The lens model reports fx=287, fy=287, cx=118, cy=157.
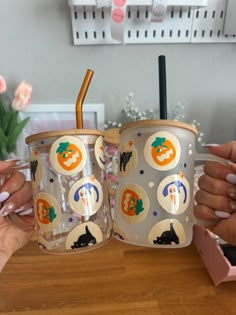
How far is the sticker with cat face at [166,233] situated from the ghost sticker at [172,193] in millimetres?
20

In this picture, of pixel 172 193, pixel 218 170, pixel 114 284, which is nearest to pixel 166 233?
pixel 172 193

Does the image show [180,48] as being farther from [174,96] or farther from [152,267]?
[152,267]

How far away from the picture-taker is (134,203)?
0.46 meters

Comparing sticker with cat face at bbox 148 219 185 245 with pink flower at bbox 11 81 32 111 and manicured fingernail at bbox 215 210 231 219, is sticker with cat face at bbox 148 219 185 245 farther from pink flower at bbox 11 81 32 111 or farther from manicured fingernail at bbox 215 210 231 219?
pink flower at bbox 11 81 32 111

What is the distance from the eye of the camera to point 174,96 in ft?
3.53

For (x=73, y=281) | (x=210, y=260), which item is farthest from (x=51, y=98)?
(x=210, y=260)

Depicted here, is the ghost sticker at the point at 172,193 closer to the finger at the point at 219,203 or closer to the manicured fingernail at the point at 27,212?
the finger at the point at 219,203

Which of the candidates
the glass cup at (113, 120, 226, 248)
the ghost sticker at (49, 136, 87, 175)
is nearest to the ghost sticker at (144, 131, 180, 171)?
the glass cup at (113, 120, 226, 248)

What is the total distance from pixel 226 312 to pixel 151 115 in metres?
0.69

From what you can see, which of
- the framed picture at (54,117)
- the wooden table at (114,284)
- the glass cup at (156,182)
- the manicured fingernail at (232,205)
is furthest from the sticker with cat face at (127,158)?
the framed picture at (54,117)

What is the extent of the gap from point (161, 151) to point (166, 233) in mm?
133

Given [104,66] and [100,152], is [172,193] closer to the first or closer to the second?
[100,152]

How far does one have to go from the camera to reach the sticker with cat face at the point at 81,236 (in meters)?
0.47

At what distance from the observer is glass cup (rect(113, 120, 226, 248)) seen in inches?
17.4
